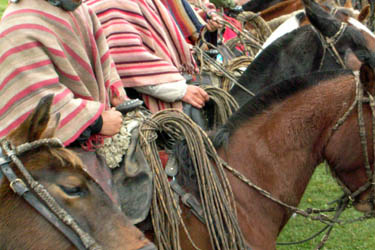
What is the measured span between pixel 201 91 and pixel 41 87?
142 cm

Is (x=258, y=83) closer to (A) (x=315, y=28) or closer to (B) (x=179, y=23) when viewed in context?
→ (A) (x=315, y=28)

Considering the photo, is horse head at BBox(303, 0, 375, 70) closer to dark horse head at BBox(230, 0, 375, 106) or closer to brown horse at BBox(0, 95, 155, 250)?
dark horse head at BBox(230, 0, 375, 106)

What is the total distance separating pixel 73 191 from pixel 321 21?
2634 mm

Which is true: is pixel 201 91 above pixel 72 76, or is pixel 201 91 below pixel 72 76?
below

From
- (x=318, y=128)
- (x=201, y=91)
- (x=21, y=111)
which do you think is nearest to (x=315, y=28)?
(x=201, y=91)

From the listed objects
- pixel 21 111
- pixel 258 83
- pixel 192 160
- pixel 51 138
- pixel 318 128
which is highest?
pixel 51 138

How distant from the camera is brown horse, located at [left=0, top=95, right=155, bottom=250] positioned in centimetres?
148

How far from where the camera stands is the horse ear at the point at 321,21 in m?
3.52

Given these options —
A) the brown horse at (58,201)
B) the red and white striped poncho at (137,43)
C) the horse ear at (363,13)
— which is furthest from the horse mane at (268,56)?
the brown horse at (58,201)

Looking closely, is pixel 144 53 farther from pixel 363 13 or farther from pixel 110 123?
pixel 363 13

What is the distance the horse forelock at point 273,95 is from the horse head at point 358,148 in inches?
6.4

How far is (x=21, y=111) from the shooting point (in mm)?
2072

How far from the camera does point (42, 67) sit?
2.09 metres

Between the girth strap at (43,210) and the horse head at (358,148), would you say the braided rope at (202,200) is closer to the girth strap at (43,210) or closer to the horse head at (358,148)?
the horse head at (358,148)
